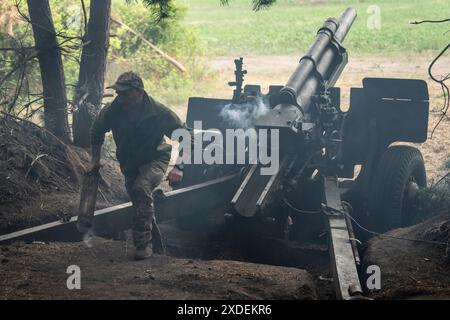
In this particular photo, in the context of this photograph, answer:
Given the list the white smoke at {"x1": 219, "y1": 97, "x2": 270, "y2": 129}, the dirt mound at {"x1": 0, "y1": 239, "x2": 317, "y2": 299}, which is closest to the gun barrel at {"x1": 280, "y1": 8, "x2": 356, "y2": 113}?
the white smoke at {"x1": 219, "y1": 97, "x2": 270, "y2": 129}

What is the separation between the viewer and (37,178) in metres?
8.02

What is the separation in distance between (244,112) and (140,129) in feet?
7.72

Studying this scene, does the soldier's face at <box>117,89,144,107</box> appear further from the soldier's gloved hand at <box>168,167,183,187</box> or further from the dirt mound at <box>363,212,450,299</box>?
the dirt mound at <box>363,212,450,299</box>

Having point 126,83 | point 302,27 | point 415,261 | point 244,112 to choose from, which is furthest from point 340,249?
point 302,27

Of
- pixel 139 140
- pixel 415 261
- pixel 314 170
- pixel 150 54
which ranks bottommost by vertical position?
pixel 415 261

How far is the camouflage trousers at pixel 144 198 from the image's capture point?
21.6 feet

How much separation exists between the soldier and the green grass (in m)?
18.9

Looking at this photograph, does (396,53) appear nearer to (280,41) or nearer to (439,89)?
(280,41)

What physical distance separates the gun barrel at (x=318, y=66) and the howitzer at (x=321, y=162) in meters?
0.01

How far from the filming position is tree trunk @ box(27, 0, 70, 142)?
8.77 m

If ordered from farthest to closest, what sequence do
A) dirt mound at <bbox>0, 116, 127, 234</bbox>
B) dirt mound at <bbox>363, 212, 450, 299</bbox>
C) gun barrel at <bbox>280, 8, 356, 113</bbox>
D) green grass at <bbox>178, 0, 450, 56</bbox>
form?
green grass at <bbox>178, 0, 450, 56</bbox> < gun barrel at <bbox>280, 8, 356, 113</bbox> < dirt mound at <bbox>0, 116, 127, 234</bbox> < dirt mound at <bbox>363, 212, 450, 299</bbox>

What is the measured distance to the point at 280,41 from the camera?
92.0 feet

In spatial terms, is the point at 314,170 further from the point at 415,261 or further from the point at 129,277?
the point at 129,277
